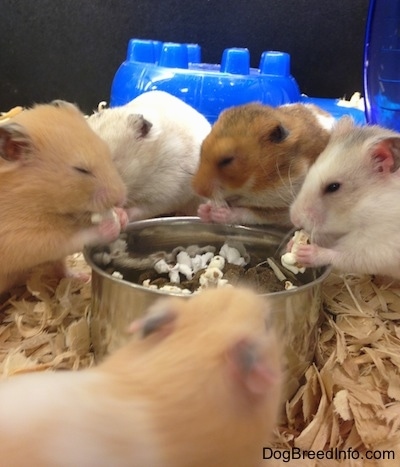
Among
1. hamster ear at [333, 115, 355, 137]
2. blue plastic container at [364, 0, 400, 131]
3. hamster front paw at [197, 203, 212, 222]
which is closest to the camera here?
hamster ear at [333, 115, 355, 137]

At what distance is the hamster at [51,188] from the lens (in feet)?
7.07

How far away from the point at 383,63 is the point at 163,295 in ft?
8.28

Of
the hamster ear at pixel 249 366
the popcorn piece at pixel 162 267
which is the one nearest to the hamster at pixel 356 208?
the popcorn piece at pixel 162 267

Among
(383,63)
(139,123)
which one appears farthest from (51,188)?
(383,63)

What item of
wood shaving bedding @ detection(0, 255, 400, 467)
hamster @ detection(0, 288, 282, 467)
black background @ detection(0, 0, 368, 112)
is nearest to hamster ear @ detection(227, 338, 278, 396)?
hamster @ detection(0, 288, 282, 467)

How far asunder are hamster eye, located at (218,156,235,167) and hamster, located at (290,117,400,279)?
0.33 meters

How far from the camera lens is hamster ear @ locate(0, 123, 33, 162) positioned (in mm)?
2115

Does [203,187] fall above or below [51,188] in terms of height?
below

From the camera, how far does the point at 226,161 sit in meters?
2.46

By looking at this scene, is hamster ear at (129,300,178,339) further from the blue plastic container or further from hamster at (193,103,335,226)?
the blue plastic container

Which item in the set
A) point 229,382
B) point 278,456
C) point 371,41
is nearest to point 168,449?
point 229,382

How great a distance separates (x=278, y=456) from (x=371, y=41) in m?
2.73

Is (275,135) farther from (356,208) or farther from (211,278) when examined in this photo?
(211,278)

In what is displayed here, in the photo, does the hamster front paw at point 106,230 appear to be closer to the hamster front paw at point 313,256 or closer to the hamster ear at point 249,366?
the hamster front paw at point 313,256
